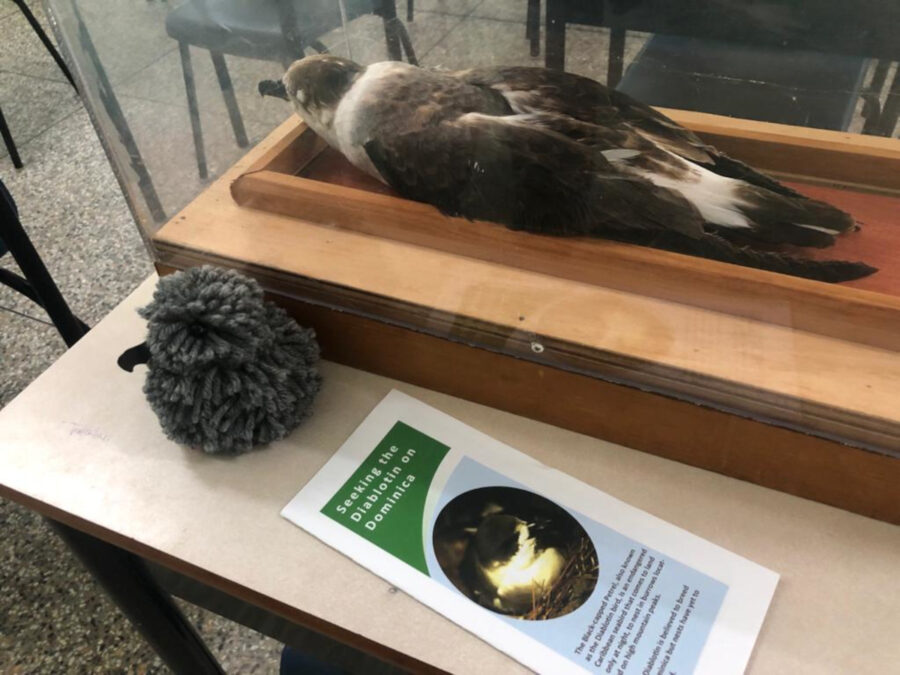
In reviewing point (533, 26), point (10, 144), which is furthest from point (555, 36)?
point (10, 144)

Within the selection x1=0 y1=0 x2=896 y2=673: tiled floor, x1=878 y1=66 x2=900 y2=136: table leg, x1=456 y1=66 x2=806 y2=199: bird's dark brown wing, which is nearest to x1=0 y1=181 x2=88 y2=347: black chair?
x1=0 y1=0 x2=896 y2=673: tiled floor

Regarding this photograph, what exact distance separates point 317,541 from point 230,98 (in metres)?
0.45

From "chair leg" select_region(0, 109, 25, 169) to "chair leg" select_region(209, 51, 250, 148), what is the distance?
125 centimetres

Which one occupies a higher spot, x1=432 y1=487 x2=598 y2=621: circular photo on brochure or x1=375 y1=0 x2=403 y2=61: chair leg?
x1=375 y1=0 x2=403 y2=61: chair leg

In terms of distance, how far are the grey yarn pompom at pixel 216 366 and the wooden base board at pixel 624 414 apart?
77 mm

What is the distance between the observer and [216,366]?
634mm

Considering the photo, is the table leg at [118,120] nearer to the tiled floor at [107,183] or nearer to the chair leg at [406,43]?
the tiled floor at [107,183]

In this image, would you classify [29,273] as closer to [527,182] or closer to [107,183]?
[107,183]

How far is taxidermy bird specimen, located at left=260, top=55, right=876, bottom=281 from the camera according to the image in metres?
0.56

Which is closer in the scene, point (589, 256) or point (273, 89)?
point (589, 256)

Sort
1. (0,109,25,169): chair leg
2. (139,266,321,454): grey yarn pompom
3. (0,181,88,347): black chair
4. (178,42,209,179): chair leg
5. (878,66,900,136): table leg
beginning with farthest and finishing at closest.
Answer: (0,109,25,169): chair leg < (0,181,88,347): black chair < (178,42,209,179): chair leg < (139,266,321,454): grey yarn pompom < (878,66,900,136): table leg

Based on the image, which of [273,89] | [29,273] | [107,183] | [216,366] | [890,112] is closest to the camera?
[890,112]

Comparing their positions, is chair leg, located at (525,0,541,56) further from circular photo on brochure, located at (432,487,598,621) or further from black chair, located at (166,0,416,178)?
circular photo on brochure, located at (432,487,598,621)

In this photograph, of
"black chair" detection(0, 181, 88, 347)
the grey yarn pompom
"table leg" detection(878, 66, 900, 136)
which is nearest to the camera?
"table leg" detection(878, 66, 900, 136)
